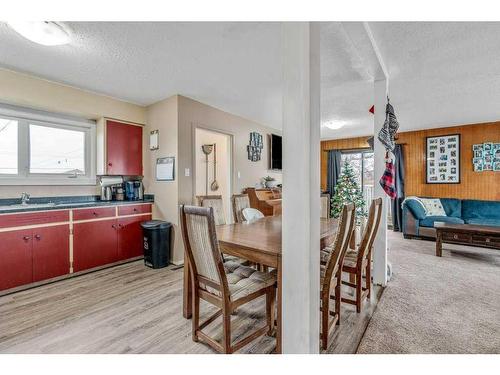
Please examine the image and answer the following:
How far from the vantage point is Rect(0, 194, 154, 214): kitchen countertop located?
2.56m

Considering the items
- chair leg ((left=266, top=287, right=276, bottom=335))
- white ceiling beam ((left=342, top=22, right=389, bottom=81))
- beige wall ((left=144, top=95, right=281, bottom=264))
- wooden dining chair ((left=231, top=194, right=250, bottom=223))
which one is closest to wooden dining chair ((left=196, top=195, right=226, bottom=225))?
wooden dining chair ((left=231, top=194, right=250, bottom=223))

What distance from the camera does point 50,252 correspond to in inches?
106

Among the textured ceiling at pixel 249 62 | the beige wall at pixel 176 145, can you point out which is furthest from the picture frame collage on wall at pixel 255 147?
the textured ceiling at pixel 249 62

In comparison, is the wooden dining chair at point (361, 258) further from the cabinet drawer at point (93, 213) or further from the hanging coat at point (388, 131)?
the cabinet drawer at point (93, 213)

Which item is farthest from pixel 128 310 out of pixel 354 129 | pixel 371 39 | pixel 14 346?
pixel 354 129

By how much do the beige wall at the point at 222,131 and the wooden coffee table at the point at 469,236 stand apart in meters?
3.16

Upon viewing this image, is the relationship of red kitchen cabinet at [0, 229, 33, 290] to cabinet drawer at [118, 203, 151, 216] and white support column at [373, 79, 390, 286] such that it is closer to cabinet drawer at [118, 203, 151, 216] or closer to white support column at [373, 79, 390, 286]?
cabinet drawer at [118, 203, 151, 216]

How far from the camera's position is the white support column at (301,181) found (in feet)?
3.67

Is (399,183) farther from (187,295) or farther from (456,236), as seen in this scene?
(187,295)

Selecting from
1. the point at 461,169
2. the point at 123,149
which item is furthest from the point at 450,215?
the point at 123,149

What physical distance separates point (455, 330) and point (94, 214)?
3729 millimetres

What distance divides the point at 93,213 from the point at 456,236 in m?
5.04

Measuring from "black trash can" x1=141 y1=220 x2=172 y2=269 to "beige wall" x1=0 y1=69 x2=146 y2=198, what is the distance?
1.09 meters
